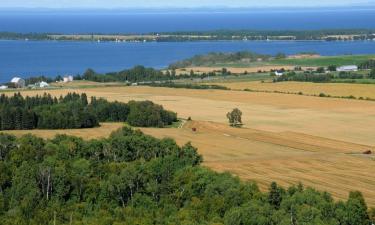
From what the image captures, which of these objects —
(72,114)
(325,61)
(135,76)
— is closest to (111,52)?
(325,61)

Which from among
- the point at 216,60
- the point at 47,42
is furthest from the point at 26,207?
the point at 47,42

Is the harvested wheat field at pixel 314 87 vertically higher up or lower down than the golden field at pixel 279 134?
higher up

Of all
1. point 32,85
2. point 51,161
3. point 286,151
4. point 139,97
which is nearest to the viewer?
point 51,161

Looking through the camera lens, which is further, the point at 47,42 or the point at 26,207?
the point at 47,42

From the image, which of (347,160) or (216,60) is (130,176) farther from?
(216,60)

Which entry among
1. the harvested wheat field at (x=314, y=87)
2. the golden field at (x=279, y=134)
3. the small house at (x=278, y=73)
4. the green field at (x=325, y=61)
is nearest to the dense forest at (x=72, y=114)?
the golden field at (x=279, y=134)

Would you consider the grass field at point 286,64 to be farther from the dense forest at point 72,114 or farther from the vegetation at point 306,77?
the dense forest at point 72,114
